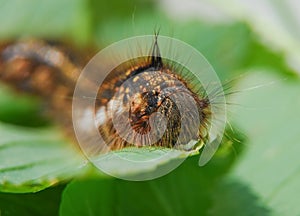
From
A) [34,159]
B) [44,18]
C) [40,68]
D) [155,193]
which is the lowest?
[155,193]

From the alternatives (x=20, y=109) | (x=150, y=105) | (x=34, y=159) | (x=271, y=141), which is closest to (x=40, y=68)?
(x=20, y=109)

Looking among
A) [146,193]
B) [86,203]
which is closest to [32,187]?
[86,203]

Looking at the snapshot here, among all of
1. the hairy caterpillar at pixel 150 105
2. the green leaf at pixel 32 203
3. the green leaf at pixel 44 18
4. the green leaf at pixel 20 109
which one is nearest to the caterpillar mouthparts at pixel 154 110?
the hairy caterpillar at pixel 150 105

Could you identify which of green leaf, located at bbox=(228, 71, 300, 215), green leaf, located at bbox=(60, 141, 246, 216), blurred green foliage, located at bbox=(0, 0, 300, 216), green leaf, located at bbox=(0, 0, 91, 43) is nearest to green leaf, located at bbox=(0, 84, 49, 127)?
blurred green foliage, located at bbox=(0, 0, 300, 216)

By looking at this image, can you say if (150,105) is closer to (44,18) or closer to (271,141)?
(271,141)

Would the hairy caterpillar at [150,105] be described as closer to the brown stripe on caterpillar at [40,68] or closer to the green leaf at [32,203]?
the green leaf at [32,203]

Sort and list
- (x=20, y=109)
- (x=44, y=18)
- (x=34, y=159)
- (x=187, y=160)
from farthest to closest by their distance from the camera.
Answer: (x=44, y=18), (x=20, y=109), (x=34, y=159), (x=187, y=160)

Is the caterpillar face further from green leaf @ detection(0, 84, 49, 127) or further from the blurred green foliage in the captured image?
green leaf @ detection(0, 84, 49, 127)
